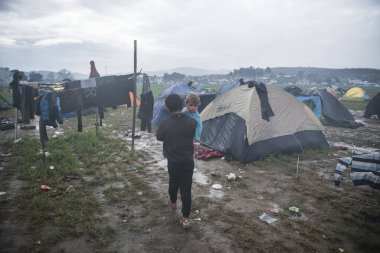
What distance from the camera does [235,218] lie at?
16.0 feet

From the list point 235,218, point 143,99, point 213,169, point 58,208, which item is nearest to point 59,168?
point 58,208

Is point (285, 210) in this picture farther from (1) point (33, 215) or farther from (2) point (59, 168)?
(2) point (59, 168)

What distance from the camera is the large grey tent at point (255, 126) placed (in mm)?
8039

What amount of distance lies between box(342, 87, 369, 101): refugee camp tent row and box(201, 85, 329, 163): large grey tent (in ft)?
82.0

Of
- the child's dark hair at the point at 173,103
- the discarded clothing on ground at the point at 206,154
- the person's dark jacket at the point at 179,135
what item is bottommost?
the discarded clothing on ground at the point at 206,154

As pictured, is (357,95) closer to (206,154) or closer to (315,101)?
(315,101)

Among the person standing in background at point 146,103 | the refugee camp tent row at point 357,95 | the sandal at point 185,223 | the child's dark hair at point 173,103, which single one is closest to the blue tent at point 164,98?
the person standing in background at point 146,103

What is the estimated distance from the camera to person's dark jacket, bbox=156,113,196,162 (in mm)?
4277

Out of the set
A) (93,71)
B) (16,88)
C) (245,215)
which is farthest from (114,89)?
(245,215)

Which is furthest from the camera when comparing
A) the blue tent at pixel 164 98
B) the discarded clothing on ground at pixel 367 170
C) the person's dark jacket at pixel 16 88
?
the blue tent at pixel 164 98

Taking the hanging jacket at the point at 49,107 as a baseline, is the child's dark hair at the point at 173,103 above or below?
above

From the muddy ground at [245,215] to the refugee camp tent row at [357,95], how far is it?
27.0 meters

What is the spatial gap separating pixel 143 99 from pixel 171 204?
4691 mm

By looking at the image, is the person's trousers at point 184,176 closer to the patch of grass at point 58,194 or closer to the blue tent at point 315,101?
the patch of grass at point 58,194
